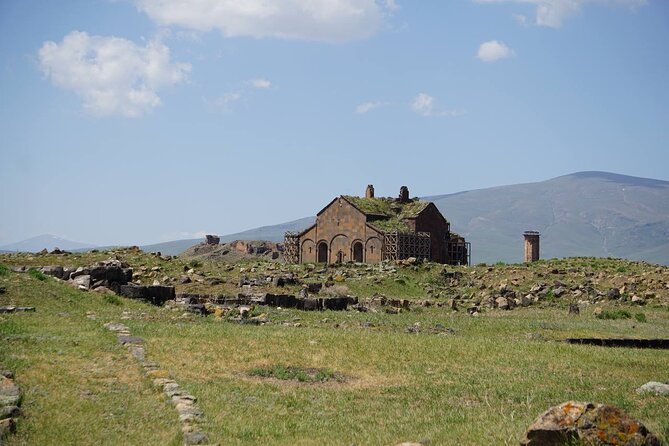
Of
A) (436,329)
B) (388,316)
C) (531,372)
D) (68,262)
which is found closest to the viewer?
(531,372)

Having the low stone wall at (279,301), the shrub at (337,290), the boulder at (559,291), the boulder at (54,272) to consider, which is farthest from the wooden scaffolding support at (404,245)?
the boulder at (54,272)

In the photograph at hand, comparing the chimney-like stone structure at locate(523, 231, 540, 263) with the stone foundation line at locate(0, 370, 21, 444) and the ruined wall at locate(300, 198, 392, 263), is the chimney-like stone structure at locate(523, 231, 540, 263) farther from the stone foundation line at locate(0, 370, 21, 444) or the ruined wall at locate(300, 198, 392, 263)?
the stone foundation line at locate(0, 370, 21, 444)

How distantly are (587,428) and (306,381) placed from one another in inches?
280

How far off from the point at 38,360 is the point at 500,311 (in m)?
24.3

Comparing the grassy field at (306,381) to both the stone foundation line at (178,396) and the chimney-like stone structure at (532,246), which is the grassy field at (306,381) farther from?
the chimney-like stone structure at (532,246)

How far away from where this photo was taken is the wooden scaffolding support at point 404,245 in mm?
59875

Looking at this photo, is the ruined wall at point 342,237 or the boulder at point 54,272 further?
the ruined wall at point 342,237

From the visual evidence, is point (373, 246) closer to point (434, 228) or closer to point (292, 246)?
point (434, 228)

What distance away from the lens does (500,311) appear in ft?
116

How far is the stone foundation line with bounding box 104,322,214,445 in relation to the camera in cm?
1034

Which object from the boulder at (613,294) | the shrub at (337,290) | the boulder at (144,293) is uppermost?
the boulder at (144,293)

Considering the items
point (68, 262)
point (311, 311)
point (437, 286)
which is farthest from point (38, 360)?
point (437, 286)

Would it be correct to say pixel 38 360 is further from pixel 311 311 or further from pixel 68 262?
pixel 68 262

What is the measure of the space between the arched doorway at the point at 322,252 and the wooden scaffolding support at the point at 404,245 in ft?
23.4
